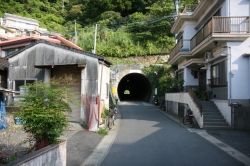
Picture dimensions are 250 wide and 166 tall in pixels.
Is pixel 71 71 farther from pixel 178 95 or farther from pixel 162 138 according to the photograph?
pixel 178 95

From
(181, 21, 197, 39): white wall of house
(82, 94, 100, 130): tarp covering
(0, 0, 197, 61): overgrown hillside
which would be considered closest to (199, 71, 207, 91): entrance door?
(181, 21, 197, 39): white wall of house

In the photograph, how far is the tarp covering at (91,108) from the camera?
1114 centimetres

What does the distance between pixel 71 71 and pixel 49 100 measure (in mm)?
7237

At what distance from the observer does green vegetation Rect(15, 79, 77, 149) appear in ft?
18.0

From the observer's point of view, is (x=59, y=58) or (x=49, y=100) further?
(x=59, y=58)

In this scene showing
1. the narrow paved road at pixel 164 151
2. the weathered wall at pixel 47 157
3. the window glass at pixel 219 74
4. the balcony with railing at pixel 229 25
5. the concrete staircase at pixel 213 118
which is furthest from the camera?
the window glass at pixel 219 74

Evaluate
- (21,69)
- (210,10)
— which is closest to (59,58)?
(21,69)

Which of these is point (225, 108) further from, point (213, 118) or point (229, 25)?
point (229, 25)

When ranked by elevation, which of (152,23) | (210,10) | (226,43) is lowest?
(226,43)

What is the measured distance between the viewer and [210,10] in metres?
15.4

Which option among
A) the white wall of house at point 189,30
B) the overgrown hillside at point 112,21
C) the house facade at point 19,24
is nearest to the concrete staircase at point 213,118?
the white wall of house at point 189,30

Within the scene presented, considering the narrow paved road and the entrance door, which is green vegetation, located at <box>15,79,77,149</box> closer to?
the narrow paved road

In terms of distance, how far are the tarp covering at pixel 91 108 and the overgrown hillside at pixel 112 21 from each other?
21300 mm

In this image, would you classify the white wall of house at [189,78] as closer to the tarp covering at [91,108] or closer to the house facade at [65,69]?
the house facade at [65,69]
